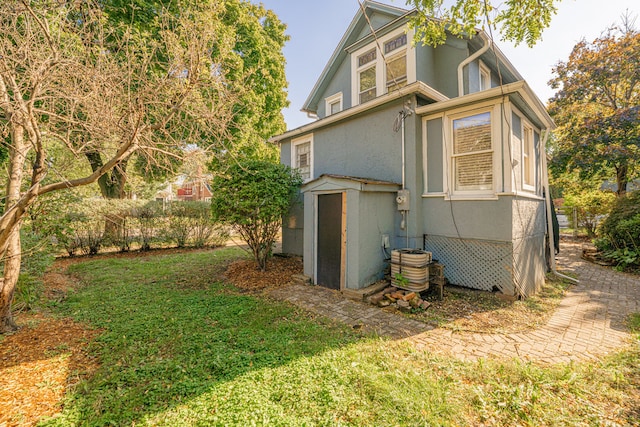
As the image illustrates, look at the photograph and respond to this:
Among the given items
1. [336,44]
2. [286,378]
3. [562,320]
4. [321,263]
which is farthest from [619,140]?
[286,378]

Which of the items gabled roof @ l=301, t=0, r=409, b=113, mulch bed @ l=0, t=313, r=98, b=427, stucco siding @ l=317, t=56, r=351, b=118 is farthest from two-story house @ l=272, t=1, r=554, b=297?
mulch bed @ l=0, t=313, r=98, b=427

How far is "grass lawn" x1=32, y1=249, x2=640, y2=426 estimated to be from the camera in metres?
2.16

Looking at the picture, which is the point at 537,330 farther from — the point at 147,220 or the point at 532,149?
the point at 147,220

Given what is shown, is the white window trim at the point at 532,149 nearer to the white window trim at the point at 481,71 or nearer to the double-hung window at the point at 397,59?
the white window trim at the point at 481,71

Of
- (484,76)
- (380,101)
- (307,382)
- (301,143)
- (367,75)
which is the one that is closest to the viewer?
(307,382)

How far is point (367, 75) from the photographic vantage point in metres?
8.24

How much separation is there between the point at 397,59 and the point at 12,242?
29.3 ft

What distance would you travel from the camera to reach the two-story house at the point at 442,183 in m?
4.94

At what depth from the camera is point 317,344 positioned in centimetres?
327

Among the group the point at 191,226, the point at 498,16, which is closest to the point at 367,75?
the point at 498,16

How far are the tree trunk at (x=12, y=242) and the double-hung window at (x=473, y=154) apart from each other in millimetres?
6715

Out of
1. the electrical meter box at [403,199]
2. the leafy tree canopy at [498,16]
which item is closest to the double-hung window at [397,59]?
the leafy tree canopy at [498,16]

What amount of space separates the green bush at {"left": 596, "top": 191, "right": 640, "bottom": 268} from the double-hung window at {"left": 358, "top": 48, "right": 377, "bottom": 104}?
8517mm

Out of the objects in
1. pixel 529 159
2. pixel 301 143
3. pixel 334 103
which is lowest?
pixel 529 159
